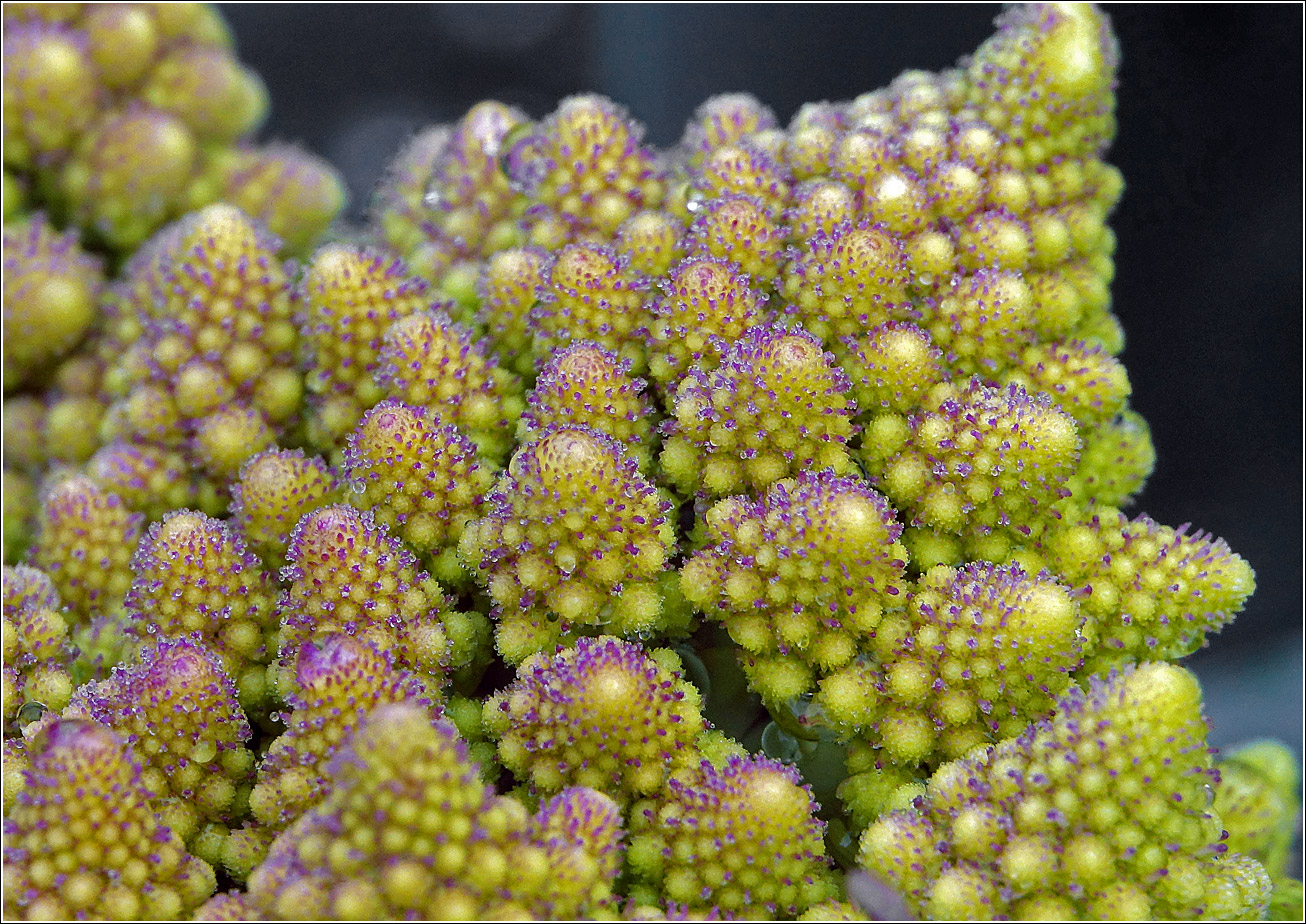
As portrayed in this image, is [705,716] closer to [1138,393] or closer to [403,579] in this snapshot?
[403,579]

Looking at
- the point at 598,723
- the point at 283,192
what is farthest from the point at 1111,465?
the point at 283,192

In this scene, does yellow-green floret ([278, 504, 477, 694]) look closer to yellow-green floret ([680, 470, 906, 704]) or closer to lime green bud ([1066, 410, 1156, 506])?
yellow-green floret ([680, 470, 906, 704])

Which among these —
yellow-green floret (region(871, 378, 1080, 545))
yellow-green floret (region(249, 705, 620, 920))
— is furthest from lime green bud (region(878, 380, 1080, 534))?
yellow-green floret (region(249, 705, 620, 920))

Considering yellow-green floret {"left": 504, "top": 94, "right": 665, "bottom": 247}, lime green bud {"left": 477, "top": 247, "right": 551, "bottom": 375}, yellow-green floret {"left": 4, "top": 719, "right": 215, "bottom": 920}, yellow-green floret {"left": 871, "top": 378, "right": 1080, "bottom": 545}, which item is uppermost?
yellow-green floret {"left": 504, "top": 94, "right": 665, "bottom": 247}

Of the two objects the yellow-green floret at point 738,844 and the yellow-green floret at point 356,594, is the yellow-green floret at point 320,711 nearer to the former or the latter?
the yellow-green floret at point 356,594

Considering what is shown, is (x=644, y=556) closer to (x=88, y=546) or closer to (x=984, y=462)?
(x=984, y=462)

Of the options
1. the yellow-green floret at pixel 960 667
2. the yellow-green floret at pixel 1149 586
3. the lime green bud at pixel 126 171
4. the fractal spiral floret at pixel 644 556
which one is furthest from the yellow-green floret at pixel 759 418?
the lime green bud at pixel 126 171

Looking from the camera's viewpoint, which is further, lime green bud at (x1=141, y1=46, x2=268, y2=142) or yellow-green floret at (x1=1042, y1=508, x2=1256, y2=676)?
lime green bud at (x1=141, y1=46, x2=268, y2=142)

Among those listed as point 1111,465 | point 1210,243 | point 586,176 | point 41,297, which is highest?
point 1210,243

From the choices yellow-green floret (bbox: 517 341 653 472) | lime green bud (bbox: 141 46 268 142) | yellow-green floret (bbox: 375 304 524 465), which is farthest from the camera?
lime green bud (bbox: 141 46 268 142)

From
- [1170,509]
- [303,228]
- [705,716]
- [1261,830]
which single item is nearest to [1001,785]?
[705,716]
